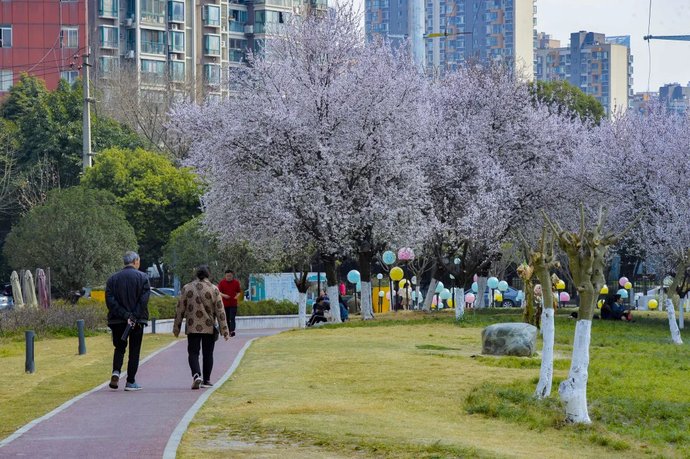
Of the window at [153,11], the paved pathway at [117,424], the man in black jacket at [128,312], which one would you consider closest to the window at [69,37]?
the window at [153,11]

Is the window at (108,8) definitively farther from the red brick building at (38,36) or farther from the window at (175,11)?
the red brick building at (38,36)

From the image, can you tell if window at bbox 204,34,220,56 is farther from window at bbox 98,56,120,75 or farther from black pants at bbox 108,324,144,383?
black pants at bbox 108,324,144,383

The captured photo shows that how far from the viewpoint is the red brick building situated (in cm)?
9094

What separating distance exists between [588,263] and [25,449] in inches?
316

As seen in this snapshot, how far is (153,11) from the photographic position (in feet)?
328

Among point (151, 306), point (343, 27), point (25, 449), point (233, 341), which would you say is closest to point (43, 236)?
point (151, 306)

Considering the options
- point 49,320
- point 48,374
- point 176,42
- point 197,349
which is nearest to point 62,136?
point 176,42

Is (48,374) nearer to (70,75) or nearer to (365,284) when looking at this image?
(365,284)

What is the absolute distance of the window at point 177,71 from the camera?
9838 cm

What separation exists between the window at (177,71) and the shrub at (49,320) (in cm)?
6286

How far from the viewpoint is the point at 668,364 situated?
Answer: 2623 centimetres

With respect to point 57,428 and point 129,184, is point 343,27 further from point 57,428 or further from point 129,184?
point 57,428

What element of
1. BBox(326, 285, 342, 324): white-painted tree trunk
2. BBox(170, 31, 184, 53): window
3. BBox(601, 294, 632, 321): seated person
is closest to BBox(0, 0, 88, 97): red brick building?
BBox(170, 31, 184, 53): window

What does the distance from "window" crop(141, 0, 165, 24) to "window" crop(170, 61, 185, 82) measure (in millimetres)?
3532
